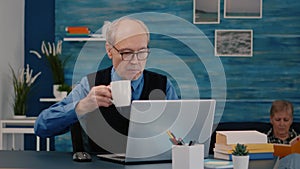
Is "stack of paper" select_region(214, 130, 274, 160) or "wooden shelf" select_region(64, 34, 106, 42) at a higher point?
"wooden shelf" select_region(64, 34, 106, 42)

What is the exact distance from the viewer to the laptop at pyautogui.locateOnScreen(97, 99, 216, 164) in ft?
7.45

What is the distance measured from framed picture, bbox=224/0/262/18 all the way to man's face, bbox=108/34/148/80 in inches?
111

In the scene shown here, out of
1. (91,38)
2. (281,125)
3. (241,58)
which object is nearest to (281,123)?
→ (281,125)

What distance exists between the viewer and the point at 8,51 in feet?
17.8

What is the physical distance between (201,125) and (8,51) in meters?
3.35

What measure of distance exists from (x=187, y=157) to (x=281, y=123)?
2.60 metres

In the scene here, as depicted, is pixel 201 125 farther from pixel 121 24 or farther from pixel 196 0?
pixel 196 0

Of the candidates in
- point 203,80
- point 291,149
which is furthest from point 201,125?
point 203,80

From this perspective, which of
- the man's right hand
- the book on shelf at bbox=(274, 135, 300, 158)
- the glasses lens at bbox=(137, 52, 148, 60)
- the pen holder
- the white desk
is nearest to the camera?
the pen holder

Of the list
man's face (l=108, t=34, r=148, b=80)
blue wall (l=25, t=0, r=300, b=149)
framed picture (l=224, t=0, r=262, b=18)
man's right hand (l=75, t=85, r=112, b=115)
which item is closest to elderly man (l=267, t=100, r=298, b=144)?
blue wall (l=25, t=0, r=300, b=149)

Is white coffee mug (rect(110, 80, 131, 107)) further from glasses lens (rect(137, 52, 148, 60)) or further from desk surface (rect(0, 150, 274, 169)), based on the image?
glasses lens (rect(137, 52, 148, 60))

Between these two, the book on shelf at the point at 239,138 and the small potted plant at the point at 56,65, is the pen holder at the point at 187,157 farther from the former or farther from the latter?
the small potted plant at the point at 56,65

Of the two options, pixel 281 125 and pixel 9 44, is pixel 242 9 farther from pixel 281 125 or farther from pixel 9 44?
pixel 9 44

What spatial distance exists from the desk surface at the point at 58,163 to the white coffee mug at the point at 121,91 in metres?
0.25
